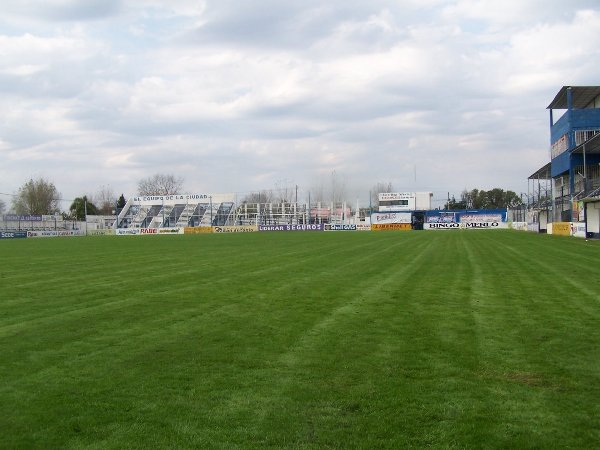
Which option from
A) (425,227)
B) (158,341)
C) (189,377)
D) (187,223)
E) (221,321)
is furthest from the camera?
(187,223)

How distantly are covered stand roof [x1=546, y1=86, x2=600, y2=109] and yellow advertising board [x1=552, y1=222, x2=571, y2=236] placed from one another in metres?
12.7

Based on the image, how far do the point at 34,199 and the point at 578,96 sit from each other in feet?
315

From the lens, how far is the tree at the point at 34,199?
11069cm

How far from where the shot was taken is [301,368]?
6.31 metres

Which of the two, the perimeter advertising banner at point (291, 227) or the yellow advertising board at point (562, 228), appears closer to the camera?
the yellow advertising board at point (562, 228)

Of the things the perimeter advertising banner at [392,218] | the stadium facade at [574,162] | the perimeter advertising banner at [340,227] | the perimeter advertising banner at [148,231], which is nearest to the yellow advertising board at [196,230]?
the perimeter advertising banner at [148,231]

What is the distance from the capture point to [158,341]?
302 inches

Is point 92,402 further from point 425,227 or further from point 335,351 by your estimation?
point 425,227

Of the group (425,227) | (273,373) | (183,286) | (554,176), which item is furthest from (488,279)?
(425,227)

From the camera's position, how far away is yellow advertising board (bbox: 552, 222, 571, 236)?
153 ft

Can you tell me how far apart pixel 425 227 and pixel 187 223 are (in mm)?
39247

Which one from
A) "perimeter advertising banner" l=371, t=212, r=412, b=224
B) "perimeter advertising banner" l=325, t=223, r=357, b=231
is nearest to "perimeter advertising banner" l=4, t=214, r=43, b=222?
"perimeter advertising banner" l=325, t=223, r=357, b=231

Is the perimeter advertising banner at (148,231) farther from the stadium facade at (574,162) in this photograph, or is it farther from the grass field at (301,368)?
the grass field at (301,368)

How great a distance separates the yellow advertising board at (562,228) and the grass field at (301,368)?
37292 millimetres
